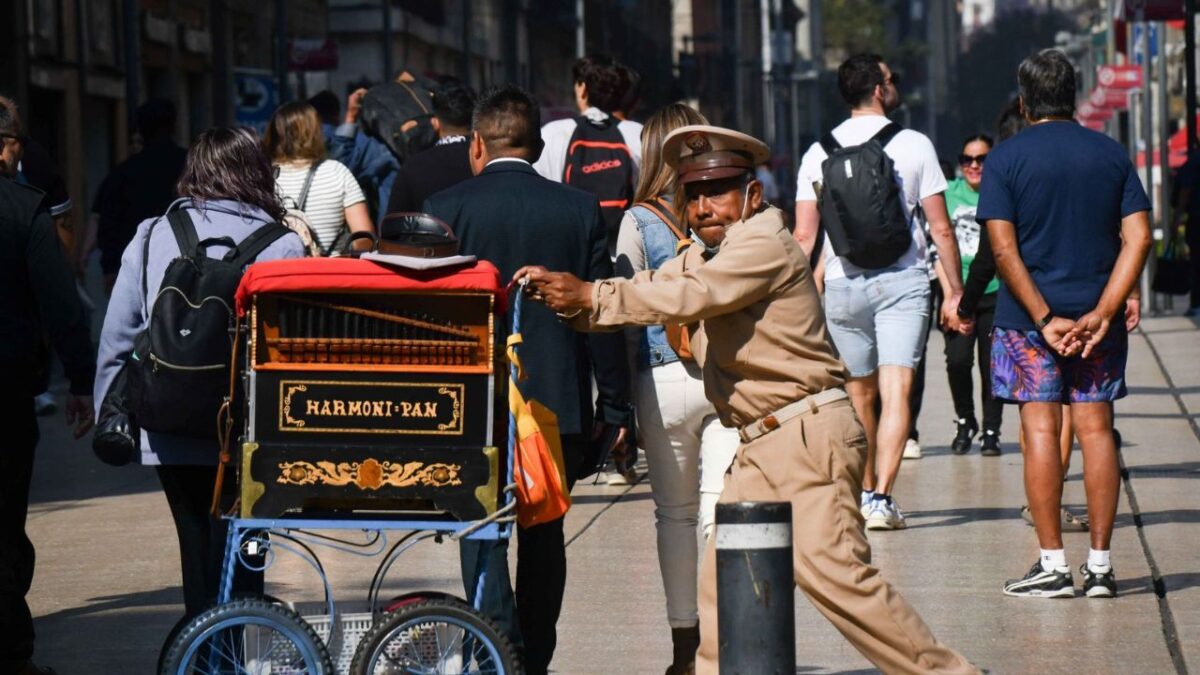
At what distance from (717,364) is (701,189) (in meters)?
0.45

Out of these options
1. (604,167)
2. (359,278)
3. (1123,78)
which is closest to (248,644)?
(359,278)

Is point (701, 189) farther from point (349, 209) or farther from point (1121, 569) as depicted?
point (349, 209)

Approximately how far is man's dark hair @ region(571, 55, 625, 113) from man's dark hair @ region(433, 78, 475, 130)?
0.88 meters

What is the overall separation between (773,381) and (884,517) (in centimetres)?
395

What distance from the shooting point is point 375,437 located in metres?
5.48

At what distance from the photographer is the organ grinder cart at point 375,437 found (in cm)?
544

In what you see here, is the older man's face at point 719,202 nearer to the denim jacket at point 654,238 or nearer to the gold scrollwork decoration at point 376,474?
the gold scrollwork decoration at point 376,474

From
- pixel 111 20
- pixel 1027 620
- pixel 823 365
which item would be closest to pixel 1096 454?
pixel 1027 620

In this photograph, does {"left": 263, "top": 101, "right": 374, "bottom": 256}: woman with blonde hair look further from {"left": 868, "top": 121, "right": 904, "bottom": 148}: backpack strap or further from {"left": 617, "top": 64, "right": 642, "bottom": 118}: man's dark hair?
{"left": 868, "top": 121, "right": 904, "bottom": 148}: backpack strap

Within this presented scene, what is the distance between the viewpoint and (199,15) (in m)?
32.2

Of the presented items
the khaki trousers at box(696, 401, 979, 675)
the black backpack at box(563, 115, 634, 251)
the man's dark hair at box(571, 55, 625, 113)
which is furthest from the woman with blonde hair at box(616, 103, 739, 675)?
the man's dark hair at box(571, 55, 625, 113)

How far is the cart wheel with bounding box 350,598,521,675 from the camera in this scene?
543cm

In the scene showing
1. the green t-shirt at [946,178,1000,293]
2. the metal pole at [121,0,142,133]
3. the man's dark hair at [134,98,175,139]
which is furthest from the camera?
the metal pole at [121,0,142,133]

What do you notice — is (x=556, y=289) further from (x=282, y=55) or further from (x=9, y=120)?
(x=282, y=55)
